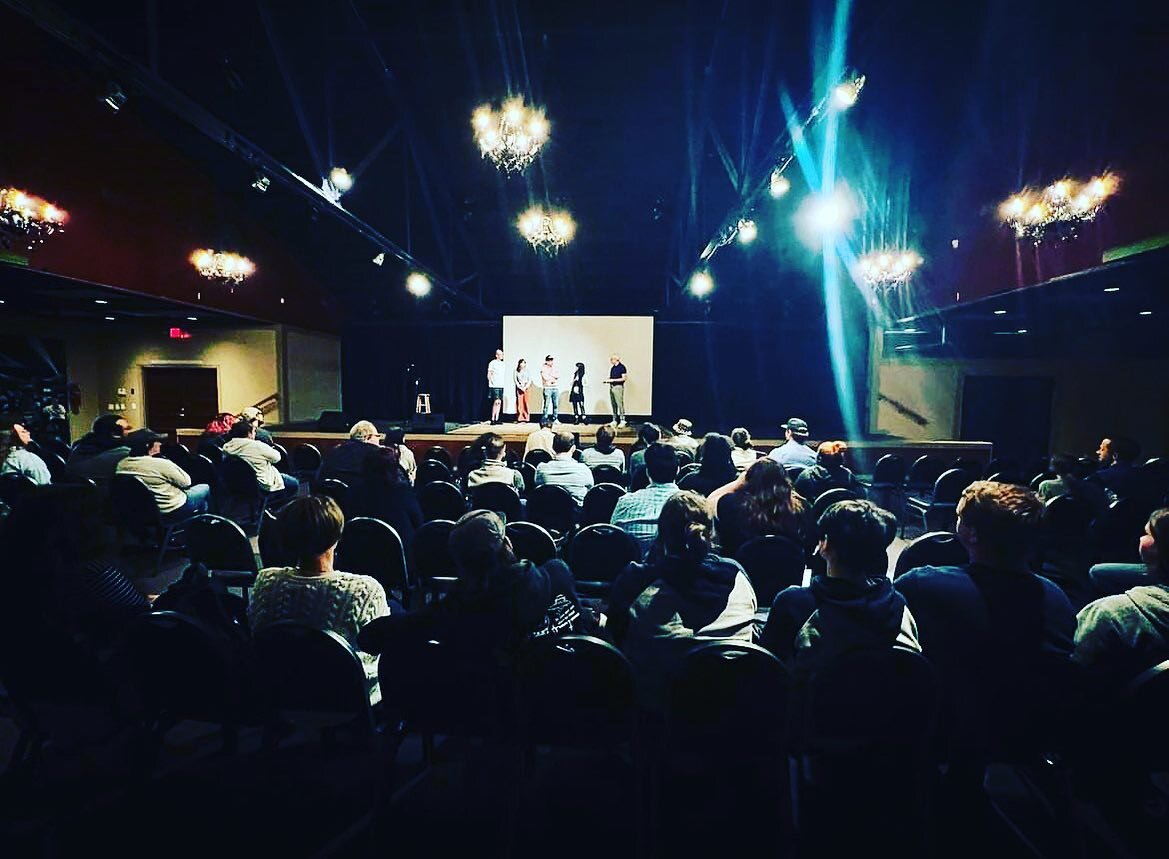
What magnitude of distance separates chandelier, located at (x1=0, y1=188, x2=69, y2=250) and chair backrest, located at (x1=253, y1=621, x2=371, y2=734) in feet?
25.1

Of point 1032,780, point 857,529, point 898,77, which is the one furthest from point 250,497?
point 898,77

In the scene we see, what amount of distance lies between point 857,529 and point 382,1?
21.8 feet

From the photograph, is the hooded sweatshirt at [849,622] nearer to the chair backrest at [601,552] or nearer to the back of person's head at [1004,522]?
the back of person's head at [1004,522]

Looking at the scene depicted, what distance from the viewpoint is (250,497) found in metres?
6.05

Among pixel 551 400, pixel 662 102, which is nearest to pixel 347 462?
pixel 662 102

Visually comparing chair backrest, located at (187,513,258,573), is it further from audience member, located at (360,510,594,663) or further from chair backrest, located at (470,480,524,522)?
audience member, located at (360,510,594,663)

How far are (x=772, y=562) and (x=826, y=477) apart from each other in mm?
2393

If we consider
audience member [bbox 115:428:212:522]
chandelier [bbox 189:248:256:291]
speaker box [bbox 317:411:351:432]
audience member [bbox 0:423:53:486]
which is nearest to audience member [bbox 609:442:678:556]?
audience member [bbox 115:428:212:522]

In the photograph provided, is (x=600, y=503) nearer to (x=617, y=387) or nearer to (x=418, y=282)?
(x=418, y=282)

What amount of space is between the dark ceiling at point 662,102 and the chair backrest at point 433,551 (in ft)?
14.8

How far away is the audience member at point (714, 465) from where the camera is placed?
15.2 ft

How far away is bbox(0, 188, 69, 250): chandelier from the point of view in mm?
6457

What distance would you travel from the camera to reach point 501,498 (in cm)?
449

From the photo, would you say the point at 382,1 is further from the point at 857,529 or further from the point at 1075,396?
the point at 1075,396
